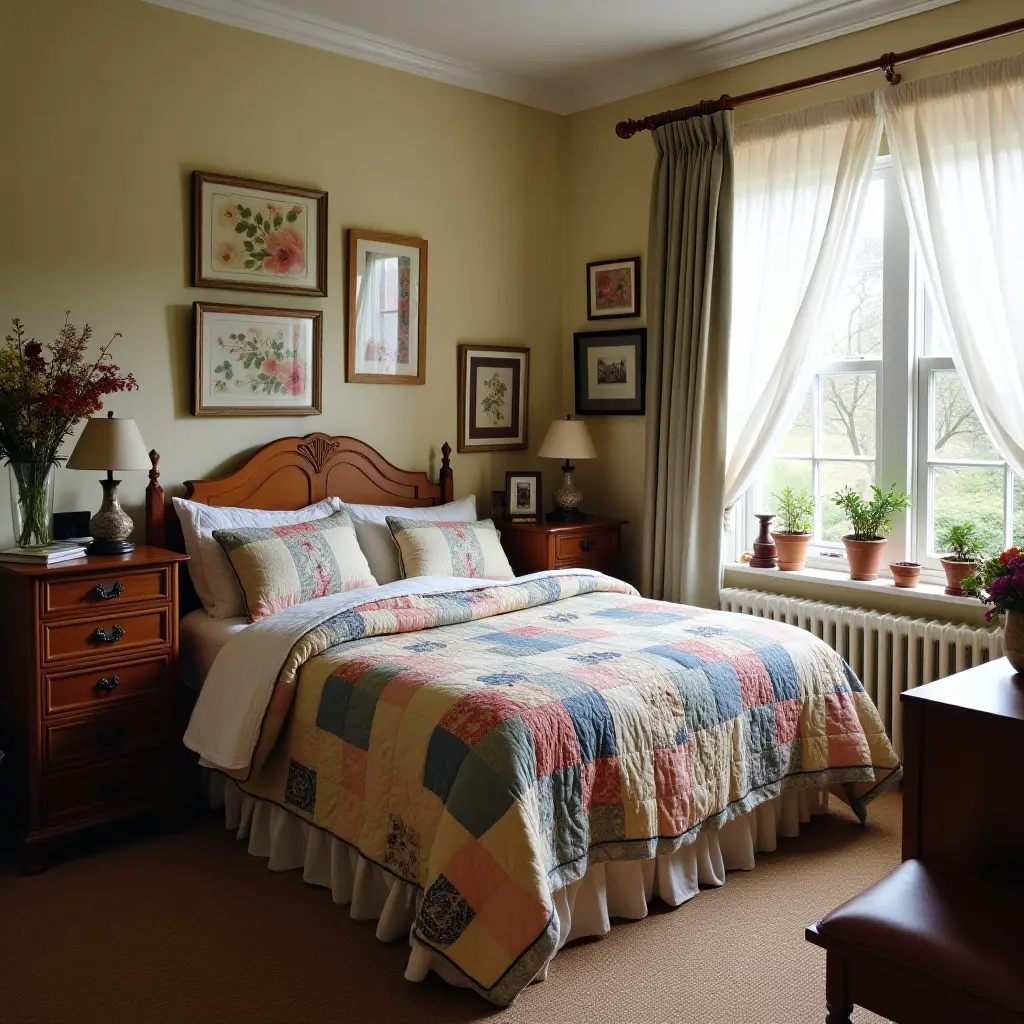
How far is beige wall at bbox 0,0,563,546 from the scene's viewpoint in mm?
3383

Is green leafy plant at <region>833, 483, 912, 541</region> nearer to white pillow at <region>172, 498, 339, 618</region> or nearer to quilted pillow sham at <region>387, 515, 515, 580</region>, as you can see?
quilted pillow sham at <region>387, 515, 515, 580</region>

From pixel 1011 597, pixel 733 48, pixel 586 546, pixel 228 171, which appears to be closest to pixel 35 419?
pixel 228 171

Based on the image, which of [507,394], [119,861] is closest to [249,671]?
[119,861]

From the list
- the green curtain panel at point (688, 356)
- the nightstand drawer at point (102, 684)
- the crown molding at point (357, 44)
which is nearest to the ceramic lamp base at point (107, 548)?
the nightstand drawer at point (102, 684)

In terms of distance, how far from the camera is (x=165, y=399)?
3.70 meters

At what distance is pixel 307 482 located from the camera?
4.04 metres

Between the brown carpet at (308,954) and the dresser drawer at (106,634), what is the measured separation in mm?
638

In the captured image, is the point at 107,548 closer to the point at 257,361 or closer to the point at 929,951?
the point at 257,361

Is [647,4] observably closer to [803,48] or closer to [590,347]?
[803,48]

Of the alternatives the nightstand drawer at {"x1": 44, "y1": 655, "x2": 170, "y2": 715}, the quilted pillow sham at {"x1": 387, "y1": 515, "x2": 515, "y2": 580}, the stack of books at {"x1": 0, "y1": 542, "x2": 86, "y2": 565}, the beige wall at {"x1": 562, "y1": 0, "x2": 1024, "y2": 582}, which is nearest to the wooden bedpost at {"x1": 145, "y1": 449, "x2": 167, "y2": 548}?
the stack of books at {"x1": 0, "y1": 542, "x2": 86, "y2": 565}

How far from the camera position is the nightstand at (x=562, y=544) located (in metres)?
4.40

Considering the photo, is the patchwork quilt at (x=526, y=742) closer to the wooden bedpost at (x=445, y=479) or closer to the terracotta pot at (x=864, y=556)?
the terracotta pot at (x=864, y=556)

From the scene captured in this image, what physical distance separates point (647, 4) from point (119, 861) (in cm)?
349

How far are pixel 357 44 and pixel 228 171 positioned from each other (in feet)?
2.62
